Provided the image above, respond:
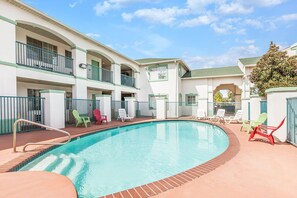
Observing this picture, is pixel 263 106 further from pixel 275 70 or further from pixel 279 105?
pixel 279 105

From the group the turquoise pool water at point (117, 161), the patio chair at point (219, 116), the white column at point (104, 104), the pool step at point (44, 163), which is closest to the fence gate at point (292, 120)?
the turquoise pool water at point (117, 161)

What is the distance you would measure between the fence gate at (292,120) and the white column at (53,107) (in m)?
11.9

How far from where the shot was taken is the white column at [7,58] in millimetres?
8836

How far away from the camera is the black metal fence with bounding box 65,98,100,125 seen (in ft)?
43.9

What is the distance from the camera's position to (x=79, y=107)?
1395 centimetres

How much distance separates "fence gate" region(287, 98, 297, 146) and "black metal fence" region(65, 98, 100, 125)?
12.9 metres

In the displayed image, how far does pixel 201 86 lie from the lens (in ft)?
70.9

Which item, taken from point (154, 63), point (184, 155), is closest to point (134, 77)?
point (154, 63)

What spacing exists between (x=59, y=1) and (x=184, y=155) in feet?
42.0

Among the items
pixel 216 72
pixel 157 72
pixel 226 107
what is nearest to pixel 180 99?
pixel 157 72

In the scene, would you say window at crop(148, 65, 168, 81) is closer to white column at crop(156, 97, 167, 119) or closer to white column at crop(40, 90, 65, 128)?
white column at crop(156, 97, 167, 119)

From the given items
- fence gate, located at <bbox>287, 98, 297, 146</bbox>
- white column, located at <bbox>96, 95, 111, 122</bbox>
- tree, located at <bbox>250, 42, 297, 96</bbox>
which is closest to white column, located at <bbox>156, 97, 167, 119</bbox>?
white column, located at <bbox>96, 95, 111, 122</bbox>

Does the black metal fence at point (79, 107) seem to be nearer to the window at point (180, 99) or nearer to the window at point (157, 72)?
the window at point (157, 72)

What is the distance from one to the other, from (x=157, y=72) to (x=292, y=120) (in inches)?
651
